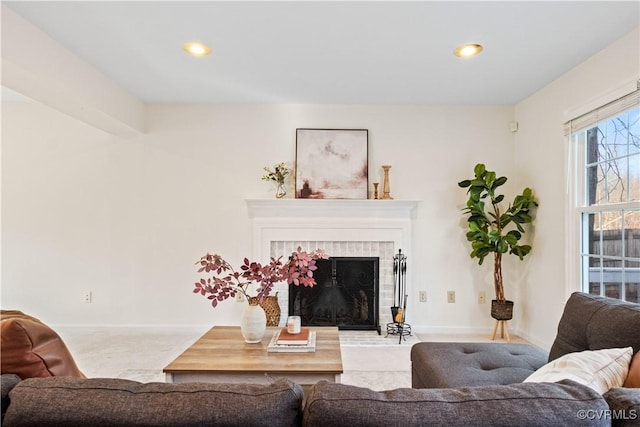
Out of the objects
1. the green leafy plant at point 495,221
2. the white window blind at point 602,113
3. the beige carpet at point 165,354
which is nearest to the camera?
the white window blind at point 602,113

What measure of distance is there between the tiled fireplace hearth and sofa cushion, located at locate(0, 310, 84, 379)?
2.82 meters

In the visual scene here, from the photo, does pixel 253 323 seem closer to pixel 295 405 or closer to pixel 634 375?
pixel 295 405

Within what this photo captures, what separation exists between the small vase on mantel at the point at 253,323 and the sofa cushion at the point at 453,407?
121 centimetres

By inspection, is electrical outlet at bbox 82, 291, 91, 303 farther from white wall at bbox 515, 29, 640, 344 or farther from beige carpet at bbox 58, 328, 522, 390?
white wall at bbox 515, 29, 640, 344

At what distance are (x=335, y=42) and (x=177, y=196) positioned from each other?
2.35m

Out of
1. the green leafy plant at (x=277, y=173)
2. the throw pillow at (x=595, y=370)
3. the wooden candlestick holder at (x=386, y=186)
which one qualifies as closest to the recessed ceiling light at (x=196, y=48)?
the green leafy plant at (x=277, y=173)

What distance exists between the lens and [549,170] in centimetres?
336

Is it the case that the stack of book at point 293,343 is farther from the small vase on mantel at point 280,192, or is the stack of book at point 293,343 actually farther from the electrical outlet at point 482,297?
the electrical outlet at point 482,297

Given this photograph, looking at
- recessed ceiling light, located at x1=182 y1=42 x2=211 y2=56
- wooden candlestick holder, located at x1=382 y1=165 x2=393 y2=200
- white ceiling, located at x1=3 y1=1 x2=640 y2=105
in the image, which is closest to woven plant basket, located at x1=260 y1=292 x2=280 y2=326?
wooden candlestick holder, located at x1=382 y1=165 x2=393 y2=200

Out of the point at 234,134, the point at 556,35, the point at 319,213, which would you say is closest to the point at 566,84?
the point at 556,35

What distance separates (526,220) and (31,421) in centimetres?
378

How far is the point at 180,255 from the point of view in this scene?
13.0 feet

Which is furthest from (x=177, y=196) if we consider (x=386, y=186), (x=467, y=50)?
(x=467, y=50)

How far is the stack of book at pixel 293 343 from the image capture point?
6.16ft
